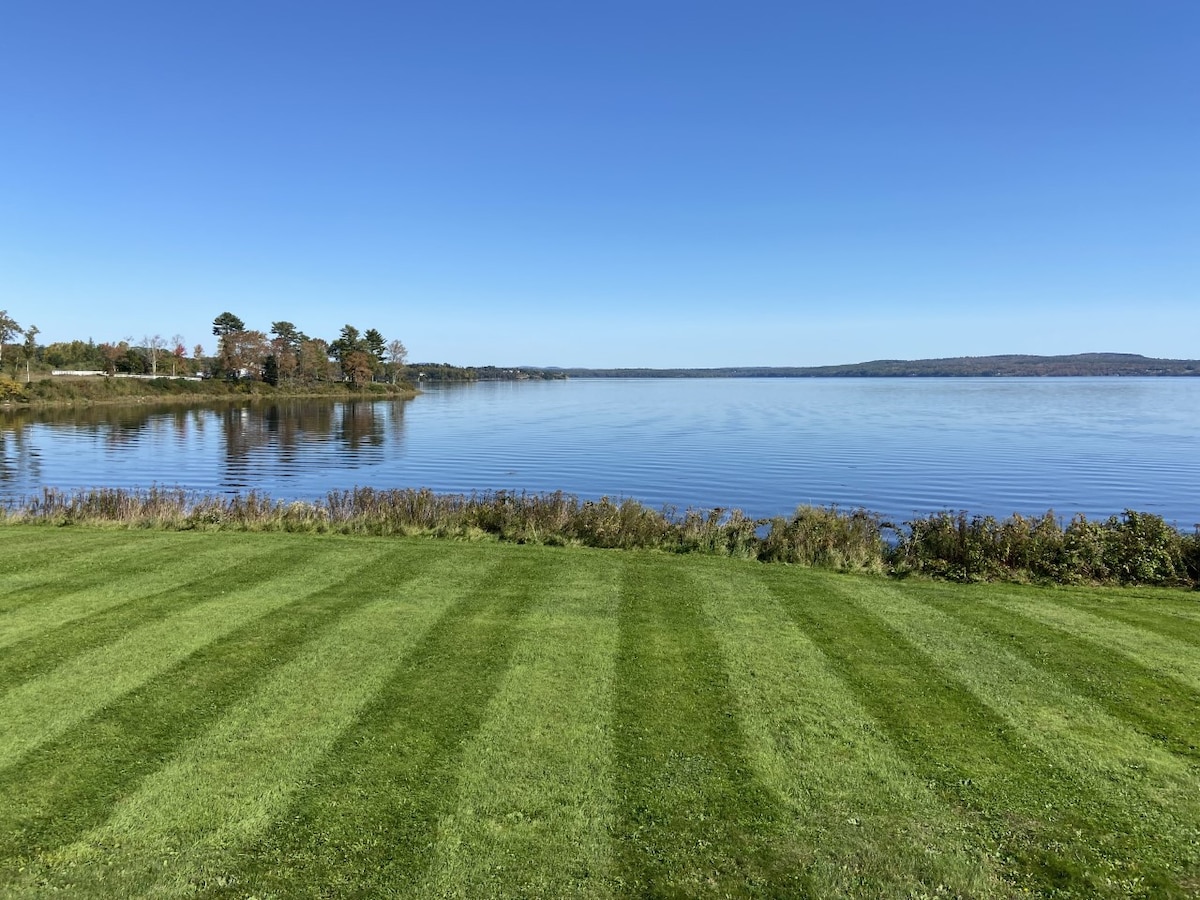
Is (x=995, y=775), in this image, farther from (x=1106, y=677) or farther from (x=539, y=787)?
(x=539, y=787)

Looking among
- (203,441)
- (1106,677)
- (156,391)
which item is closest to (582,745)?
(1106,677)

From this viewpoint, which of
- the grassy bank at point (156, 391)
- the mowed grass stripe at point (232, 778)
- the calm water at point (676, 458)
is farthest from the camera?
the grassy bank at point (156, 391)

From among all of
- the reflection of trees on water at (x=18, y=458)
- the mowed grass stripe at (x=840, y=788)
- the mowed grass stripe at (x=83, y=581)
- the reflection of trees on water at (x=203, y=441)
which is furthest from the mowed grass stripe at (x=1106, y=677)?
the reflection of trees on water at (x=18, y=458)

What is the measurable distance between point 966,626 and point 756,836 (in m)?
6.58

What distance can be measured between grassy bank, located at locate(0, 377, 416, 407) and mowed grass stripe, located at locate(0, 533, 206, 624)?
316 feet

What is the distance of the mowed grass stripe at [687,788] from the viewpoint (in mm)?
5008

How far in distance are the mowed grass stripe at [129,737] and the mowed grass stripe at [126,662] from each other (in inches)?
7.7

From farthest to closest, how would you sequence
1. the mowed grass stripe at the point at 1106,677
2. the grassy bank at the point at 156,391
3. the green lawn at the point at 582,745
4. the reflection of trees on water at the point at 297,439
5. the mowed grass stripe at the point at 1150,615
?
the grassy bank at the point at 156,391 < the reflection of trees on water at the point at 297,439 < the mowed grass stripe at the point at 1150,615 < the mowed grass stripe at the point at 1106,677 < the green lawn at the point at 582,745

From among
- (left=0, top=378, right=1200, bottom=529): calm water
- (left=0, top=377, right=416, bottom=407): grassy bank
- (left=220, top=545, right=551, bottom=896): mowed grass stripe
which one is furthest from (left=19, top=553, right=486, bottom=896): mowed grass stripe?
(left=0, top=377, right=416, bottom=407): grassy bank

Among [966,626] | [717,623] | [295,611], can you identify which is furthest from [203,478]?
[966,626]

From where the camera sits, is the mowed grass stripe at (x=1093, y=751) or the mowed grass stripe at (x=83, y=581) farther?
the mowed grass stripe at (x=83, y=581)

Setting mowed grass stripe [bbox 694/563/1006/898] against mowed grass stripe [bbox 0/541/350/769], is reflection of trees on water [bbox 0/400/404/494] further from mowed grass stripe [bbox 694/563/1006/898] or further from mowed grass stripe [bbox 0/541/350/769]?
mowed grass stripe [bbox 694/563/1006/898]

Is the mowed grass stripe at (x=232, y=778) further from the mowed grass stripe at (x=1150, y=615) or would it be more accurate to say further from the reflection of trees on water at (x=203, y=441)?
the reflection of trees on water at (x=203, y=441)

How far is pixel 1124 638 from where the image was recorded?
978 cm
